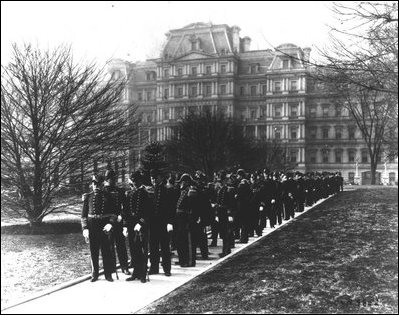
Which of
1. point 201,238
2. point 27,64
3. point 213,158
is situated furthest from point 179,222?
point 213,158

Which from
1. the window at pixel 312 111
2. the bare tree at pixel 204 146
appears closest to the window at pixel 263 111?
the window at pixel 312 111

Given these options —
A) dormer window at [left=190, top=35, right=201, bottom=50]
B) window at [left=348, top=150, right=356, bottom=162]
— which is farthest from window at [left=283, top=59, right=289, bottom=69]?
window at [left=348, top=150, right=356, bottom=162]

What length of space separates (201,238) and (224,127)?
A: 23.0 meters

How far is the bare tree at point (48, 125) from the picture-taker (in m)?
13.7

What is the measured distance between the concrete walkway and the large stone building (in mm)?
65665

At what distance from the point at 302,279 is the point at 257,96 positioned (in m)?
70.6

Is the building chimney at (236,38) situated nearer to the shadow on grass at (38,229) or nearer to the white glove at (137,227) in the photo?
the shadow on grass at (38,229)

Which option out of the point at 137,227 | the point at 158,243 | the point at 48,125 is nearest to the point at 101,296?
the point at 137,227

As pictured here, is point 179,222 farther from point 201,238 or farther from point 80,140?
point 80,140

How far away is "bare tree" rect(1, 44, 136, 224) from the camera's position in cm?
1366

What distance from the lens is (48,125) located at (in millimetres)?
14305

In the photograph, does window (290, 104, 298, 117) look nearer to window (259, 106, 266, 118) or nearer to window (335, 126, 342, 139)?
window (259, 106, 266, 118)

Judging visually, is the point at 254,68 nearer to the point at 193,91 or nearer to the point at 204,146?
the point at 193,91

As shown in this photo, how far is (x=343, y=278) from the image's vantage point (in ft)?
29.0
